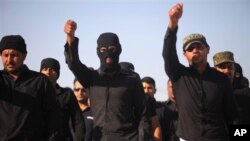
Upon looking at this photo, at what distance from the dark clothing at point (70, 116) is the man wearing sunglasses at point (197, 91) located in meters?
1.88

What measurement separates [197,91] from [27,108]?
2.15m

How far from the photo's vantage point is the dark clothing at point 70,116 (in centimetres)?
684

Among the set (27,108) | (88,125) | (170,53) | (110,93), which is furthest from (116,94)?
(88,125)

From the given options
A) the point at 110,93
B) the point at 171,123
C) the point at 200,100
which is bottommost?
the point at 171,123

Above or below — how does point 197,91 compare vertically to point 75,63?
below

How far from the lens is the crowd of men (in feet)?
17.4

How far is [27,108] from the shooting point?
5242 mm

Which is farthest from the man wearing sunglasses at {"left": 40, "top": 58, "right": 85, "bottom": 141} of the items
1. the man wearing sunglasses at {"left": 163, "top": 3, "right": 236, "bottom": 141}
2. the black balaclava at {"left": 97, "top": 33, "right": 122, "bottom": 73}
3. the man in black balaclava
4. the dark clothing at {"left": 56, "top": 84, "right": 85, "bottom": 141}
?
the man wearing sunglasses at {"left": 163, "top": 3, "right": 236, "bottom": 141}

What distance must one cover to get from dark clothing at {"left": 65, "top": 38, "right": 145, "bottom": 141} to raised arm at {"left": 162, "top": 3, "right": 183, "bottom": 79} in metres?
0.72

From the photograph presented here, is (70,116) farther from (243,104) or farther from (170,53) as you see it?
(243,104)

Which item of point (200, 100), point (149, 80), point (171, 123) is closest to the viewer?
point (200, 100)

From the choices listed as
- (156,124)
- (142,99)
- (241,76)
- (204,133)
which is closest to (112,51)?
(142,99)

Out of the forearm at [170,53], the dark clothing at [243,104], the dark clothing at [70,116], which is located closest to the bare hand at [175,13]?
the forearm at [170,53]

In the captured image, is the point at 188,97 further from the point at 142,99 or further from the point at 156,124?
the point at 156,124
